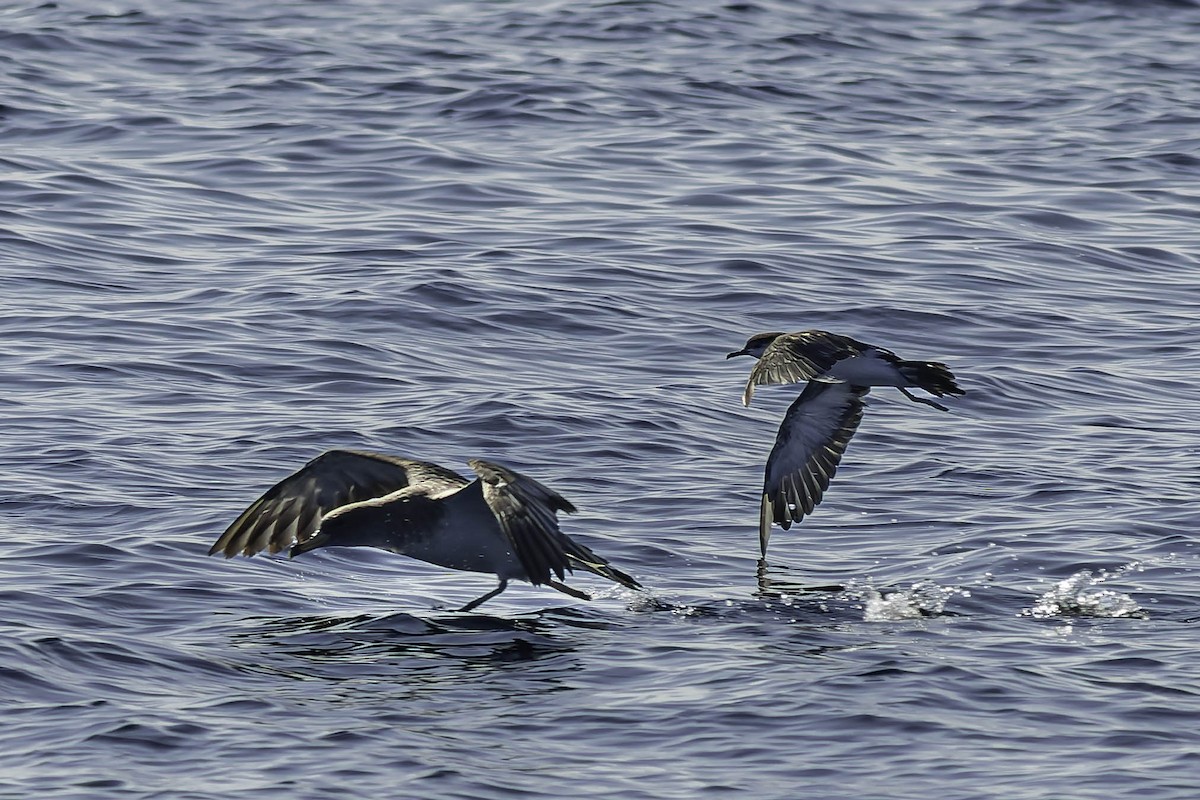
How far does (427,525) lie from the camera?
9.70 m

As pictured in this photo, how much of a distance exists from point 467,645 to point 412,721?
4.10 feet

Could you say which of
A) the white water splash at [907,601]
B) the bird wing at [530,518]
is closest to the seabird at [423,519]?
the bird wing at [530,518]

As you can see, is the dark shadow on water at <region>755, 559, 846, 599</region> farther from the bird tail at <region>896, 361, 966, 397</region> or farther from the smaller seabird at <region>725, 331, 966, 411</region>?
the bird tail at <region>896, 361, 966, 397</region>

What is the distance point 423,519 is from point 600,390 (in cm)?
417

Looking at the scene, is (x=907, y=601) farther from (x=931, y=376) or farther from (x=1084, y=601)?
(x=931, y=376)

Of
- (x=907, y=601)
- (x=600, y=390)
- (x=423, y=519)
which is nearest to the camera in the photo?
(x=423, y=519)

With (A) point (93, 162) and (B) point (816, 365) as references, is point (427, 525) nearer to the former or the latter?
(B) point (816, 365)

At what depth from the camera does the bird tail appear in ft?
36.6

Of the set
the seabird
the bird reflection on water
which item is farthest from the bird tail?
the bird reflection on water

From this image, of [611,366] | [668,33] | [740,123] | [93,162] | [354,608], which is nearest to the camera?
[354,608]

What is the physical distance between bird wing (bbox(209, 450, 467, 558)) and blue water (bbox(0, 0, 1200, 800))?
32 cm

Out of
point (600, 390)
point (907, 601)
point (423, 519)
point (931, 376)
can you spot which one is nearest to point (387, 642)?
point (423, 519)

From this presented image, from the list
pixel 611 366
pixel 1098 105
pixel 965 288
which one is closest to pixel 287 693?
pixel 611 366

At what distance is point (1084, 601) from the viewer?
9.94m
